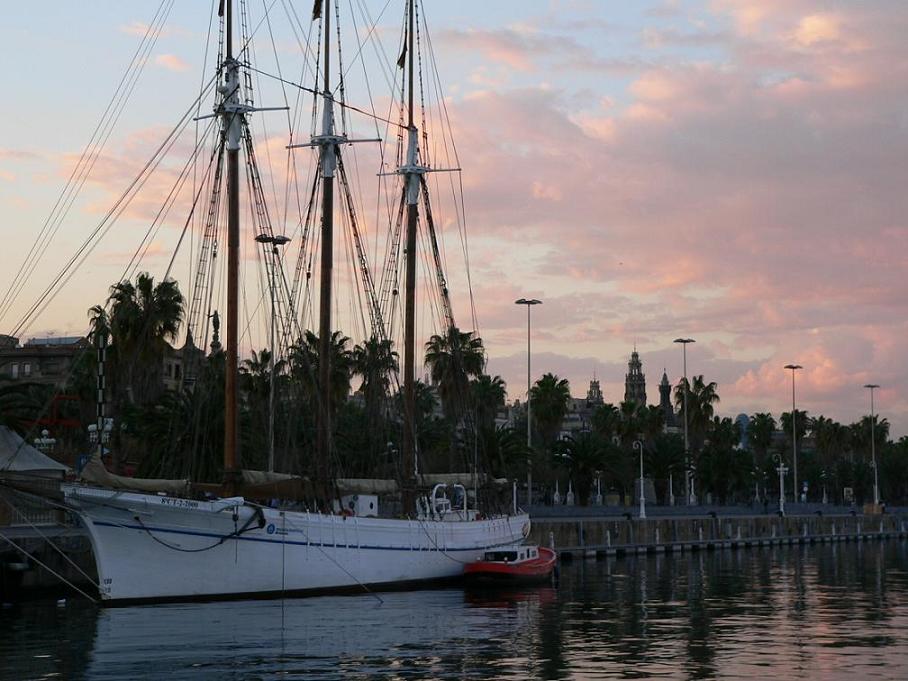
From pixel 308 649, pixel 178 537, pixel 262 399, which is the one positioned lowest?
pixel 308 649

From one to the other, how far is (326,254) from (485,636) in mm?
26833

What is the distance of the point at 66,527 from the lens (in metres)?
60.2

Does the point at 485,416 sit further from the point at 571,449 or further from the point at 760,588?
the point at 760,588

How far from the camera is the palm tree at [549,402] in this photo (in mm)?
147000

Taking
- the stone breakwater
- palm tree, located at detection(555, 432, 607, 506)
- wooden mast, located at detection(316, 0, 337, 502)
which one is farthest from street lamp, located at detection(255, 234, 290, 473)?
palm tree, located at detection(555, 432, 607, 506)

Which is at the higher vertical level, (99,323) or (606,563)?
(99,323)

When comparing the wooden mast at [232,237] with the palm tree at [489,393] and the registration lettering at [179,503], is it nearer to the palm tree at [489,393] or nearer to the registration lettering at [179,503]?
the registration lettering at [179,503]

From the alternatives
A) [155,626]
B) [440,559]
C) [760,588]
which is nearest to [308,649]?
[155,626]

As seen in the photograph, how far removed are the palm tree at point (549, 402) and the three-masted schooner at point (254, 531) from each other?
77.4 meters

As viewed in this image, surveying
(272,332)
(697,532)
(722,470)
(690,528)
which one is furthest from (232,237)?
(722,470)

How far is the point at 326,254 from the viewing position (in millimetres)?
64500

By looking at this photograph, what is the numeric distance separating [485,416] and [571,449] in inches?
399

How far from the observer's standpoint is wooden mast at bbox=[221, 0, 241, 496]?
55031mm

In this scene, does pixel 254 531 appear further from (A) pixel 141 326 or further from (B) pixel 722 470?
(B) pixel 722 470
